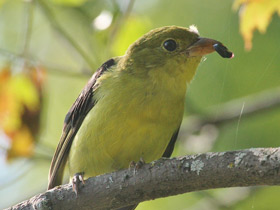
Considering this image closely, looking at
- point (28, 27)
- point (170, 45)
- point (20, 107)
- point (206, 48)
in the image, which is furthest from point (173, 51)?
point (20, 107)

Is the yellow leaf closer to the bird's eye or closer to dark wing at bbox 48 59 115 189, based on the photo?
dark wing at bbox 48 59 115 189

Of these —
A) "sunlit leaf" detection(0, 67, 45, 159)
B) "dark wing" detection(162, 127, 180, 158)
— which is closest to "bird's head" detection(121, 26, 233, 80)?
"dark wing" detection(162, 127, 180, 158)

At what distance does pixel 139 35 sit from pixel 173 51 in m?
0.87

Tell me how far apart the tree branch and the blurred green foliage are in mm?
1857

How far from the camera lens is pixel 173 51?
4867mm

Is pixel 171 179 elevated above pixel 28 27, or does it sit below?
below

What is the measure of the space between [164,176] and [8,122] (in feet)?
9.28

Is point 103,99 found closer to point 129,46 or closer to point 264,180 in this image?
point 129,46

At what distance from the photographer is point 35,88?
594 cm

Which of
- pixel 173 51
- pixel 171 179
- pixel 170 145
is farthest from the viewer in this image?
pixel 170 145

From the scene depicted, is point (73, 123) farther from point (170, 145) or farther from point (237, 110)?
point (237, 110)

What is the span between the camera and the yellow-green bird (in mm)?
4512

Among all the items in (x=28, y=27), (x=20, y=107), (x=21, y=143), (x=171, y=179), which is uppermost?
(x=28, y=27)

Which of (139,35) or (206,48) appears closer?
(206,48)
